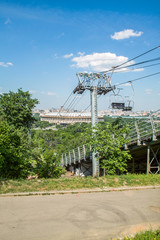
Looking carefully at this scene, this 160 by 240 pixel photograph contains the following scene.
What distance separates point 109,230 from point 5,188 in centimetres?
431

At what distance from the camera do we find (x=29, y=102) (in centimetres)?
2611

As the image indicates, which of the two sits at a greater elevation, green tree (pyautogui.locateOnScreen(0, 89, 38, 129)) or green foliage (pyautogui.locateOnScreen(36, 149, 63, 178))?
green tree (pyautogui.locateOnScreen(0, 89, 38, 129))

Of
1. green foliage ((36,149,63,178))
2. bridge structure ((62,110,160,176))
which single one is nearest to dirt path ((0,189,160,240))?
bridge structure ((62,110,160,176))

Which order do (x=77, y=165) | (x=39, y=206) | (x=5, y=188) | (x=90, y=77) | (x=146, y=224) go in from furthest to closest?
1. (x=77, y=165)
2. (x=90, y=77)
3. (x=5, y=188)
4. (x=39, y=206)
5. (x=146, y=224)

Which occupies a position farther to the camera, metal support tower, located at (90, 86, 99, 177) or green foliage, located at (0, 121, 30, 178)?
metal support tower, located at (90, 86, 99, 177)

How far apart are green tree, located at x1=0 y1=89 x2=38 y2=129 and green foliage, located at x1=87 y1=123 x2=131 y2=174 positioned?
16.1m

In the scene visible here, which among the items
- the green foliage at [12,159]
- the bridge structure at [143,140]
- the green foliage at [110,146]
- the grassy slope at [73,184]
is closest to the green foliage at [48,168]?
the green foliage at [12,159]

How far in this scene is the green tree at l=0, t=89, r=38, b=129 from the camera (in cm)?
A: 2467

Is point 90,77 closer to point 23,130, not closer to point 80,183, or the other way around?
point 80,183

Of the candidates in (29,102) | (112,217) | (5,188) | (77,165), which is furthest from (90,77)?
(29,102)

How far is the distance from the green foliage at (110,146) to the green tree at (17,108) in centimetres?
1615

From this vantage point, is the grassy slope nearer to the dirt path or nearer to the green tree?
the dirt path

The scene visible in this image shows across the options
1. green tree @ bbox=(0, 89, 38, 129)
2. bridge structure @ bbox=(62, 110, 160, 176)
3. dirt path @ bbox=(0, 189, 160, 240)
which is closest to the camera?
dirt path @ bbox=(0, 189, 160, 240)

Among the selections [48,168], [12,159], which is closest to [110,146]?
[48,168]
